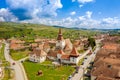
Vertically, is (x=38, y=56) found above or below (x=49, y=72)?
above

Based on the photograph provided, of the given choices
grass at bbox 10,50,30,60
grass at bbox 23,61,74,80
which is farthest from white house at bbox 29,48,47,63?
grass at bbox 10,50,30,60

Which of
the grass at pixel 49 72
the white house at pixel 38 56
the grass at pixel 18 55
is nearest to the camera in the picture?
the grass at pixel 49 72

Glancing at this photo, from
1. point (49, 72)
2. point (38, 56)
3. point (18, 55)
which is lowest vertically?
point (49, 72)

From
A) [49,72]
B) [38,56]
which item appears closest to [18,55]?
[38,56]

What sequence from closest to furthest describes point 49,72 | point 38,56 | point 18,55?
1. point 49,72
2. point 38,56
3. point 18,55

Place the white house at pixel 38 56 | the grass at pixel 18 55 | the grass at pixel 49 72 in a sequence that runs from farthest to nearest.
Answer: the grass at pixel 18 55
the white house at pixel 38 56
the grass at pixel 49 72

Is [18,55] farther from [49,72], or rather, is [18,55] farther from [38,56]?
[49,72]

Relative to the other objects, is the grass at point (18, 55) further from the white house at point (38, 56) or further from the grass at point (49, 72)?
the grass at point (49, 72)

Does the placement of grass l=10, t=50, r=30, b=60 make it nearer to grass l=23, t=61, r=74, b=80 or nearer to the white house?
the white house

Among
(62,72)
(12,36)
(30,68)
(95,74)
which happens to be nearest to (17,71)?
(30,68)

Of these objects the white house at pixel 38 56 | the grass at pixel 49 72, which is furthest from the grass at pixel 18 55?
the grass at pixel 49 72

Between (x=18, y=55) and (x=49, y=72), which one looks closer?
(x=49, y=72)

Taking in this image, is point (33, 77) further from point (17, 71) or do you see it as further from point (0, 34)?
point (0, 34)

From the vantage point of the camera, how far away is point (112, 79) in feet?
152
